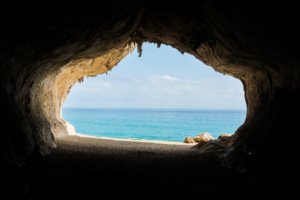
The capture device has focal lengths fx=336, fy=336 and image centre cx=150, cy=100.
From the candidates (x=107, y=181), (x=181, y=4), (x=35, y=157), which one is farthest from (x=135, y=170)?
(x=181, y=4)

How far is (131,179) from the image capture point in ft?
21.6

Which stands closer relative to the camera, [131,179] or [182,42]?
[131,179]

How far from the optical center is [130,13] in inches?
311

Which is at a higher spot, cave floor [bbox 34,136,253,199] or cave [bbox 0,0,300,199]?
cave [bbox 0,0,300,199]

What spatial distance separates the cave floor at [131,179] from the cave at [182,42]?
25mm

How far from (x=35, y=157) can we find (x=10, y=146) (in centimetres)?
66

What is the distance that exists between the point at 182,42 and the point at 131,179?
5766mm

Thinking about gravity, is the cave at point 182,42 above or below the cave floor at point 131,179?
above

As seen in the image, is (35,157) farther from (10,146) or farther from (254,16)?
(254,16)

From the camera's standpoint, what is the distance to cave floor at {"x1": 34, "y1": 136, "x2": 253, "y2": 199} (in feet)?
18.5

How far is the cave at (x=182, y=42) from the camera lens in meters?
5.56

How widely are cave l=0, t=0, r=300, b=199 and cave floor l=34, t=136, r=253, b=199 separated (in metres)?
0.02

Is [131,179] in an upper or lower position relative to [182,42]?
lower

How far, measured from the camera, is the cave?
18.2ft
